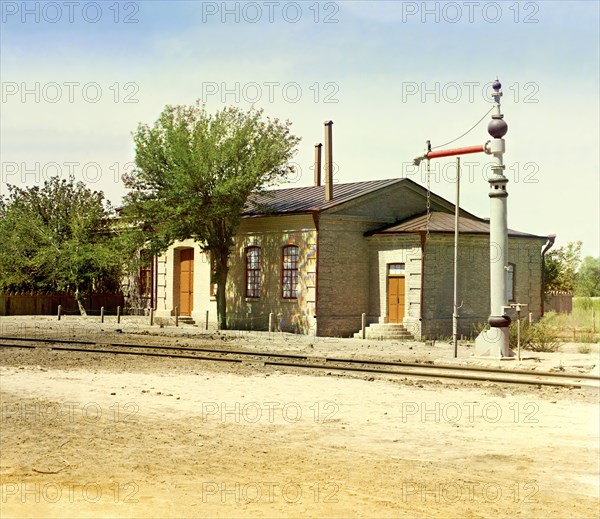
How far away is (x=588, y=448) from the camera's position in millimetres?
10000

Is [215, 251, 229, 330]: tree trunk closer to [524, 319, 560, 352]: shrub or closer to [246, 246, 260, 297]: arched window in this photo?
[246, 246, 260, 297]: arched window

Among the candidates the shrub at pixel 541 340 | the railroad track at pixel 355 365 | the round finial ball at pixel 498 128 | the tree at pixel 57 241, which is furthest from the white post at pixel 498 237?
the tree at pixel 57 241

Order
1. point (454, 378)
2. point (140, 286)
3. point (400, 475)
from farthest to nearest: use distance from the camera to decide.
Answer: point (140, 286), point (454, 378), point (400, 475)

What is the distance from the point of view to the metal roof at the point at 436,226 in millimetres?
30312

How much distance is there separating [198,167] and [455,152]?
37.3 ft

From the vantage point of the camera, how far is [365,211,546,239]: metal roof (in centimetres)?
3031

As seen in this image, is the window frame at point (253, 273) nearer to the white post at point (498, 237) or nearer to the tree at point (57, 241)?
the tree at point (57, 241)

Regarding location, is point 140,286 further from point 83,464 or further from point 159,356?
point 83,464

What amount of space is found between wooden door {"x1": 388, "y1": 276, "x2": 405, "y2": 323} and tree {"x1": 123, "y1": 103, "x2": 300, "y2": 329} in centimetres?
586

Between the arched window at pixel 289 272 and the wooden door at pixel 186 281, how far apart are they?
19.4 ft

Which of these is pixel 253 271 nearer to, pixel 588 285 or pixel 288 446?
pixel 288 446

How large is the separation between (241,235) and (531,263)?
11.6m

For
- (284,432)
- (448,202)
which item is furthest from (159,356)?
(448,202)

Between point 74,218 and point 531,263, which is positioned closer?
point 531,263
